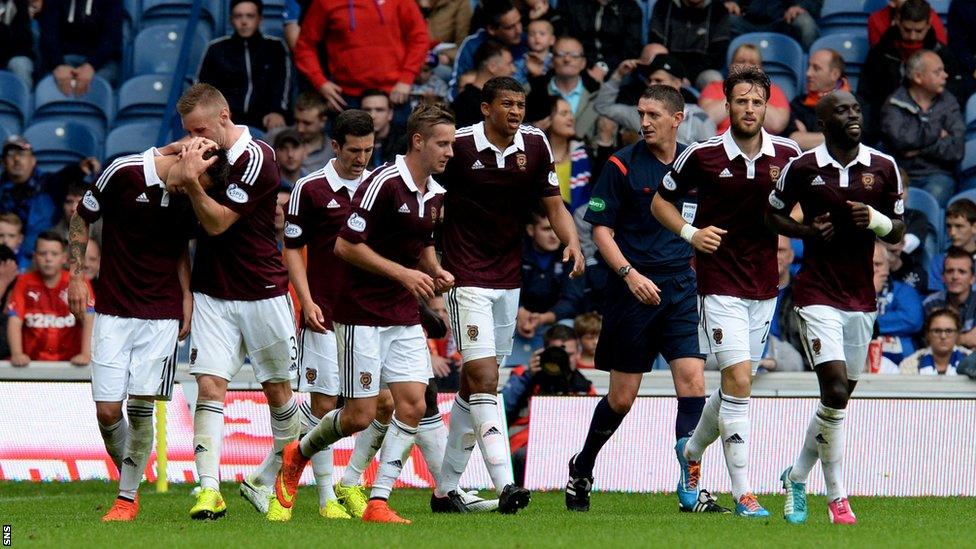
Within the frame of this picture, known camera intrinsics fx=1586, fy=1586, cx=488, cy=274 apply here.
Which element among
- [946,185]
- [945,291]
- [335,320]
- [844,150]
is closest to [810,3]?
[946,185]

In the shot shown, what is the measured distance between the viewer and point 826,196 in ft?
30.2

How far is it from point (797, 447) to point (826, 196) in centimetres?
357

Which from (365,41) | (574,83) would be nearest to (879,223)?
(574,83)

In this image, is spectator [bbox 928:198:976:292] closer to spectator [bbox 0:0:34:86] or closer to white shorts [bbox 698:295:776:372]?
white shorts [bbox 698:295:776:372]

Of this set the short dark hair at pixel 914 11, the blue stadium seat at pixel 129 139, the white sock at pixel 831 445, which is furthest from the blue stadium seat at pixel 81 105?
the white sock at pixel 831 445

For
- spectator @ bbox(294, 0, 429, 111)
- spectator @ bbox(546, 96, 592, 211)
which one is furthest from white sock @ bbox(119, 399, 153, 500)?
spectator @ bbox(294, 0, 429, 111)

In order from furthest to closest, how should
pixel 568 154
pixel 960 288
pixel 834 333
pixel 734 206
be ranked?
A: 1. pixel 568 154
2. pixel 960 288
3. pixel 734 206
4. pixel 834 333

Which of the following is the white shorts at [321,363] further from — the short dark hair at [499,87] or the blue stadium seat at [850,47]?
the blue stadium seat at [850,47]

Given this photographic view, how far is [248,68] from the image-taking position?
53.1 ft

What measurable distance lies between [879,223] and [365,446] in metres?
3.32

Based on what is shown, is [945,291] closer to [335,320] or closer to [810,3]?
[810,3]

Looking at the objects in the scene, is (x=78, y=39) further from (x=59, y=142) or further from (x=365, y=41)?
(x=365, y=41)

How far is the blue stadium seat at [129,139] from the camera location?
17.0 meters

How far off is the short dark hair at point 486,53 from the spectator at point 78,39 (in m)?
4.70
